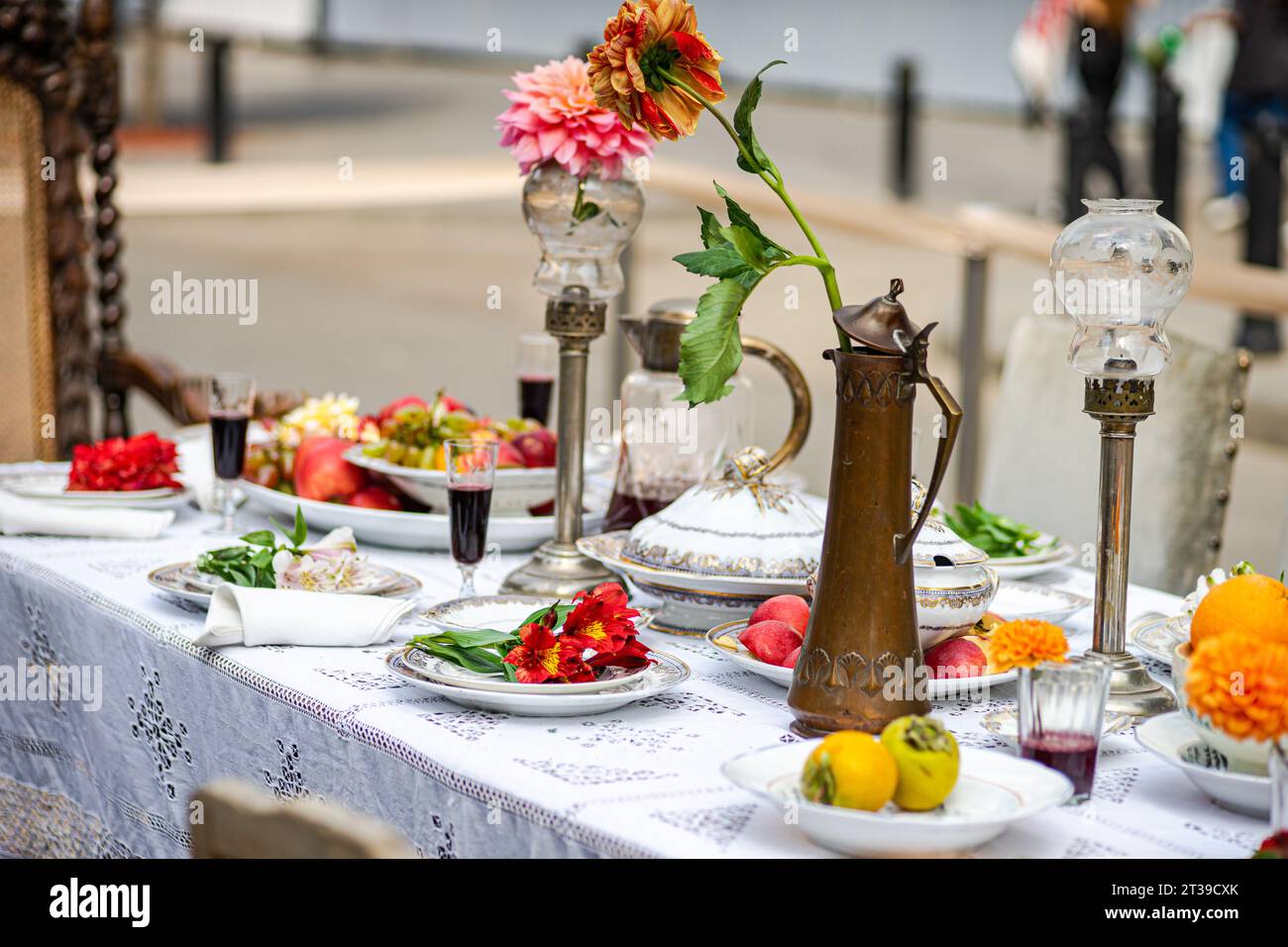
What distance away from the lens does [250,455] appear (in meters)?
2.07

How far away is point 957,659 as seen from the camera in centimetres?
133

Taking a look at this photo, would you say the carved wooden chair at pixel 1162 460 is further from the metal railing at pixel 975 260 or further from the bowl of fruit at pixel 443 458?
the bowl of fruit at pixel 443 458

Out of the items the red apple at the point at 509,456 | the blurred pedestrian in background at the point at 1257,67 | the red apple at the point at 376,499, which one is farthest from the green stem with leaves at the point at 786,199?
the blurred pedestrian in background at the point at 1257,67

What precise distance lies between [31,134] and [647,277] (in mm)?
6266

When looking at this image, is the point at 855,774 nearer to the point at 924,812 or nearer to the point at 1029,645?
the point at 924,812

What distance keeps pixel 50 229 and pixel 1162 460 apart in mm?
1967

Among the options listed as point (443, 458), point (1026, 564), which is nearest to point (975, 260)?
point (1026, 564)

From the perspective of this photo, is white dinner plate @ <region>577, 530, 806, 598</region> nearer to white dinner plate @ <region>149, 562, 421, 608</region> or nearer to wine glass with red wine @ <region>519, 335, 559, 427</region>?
white dinner plate @ <region>149, 562, 421, 608</region>

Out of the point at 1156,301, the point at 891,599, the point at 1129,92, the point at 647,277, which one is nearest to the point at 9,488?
the point at 891,599

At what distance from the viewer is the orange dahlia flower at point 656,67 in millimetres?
1274

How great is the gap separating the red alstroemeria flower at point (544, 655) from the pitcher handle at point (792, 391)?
15.9 inches
